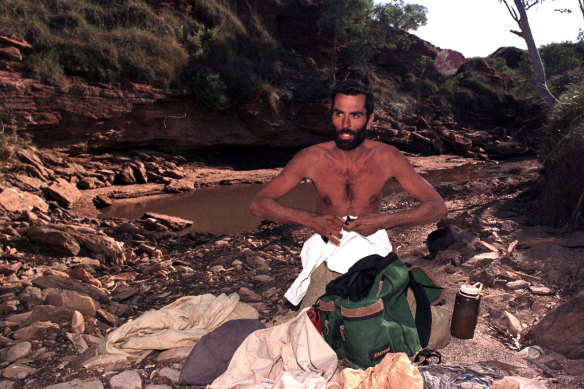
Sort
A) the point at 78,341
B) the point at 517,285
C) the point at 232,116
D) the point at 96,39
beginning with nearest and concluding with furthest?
the point at 78,341, the point at 517,285, the point at 96,39, the point at 232,116

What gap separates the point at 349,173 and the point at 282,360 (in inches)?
50.8

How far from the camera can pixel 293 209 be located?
8.20ft

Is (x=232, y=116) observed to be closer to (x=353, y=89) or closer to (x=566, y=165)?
(x=566, y=165)

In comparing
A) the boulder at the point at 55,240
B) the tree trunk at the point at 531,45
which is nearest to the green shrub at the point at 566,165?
the tree trunk at the point at 531,45

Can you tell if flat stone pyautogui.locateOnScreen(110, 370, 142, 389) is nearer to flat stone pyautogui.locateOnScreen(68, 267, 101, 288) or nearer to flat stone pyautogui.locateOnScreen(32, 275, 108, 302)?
flat stone pyautogui.locateOnScreen(32, 275, 108, 302)

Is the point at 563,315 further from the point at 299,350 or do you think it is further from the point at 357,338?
the point at 299,350

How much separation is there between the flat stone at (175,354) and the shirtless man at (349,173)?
0.88m

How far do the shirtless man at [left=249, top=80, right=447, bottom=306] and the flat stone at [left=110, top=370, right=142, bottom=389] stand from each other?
1.15 m

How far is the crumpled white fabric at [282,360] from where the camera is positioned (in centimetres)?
195

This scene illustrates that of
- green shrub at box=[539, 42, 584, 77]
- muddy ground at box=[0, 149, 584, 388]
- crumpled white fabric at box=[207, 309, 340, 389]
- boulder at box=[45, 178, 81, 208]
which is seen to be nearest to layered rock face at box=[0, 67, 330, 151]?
boulder at box=[45, 178, 81, 208]

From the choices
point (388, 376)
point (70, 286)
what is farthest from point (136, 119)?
point (388, 376)

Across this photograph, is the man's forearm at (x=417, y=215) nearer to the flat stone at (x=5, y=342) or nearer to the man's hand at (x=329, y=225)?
the man's hand at (x=329, y=225)

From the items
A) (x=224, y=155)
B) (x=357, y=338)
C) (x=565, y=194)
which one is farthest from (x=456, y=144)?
(x=357, y=338)

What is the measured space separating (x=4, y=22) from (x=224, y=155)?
23.7 feet
